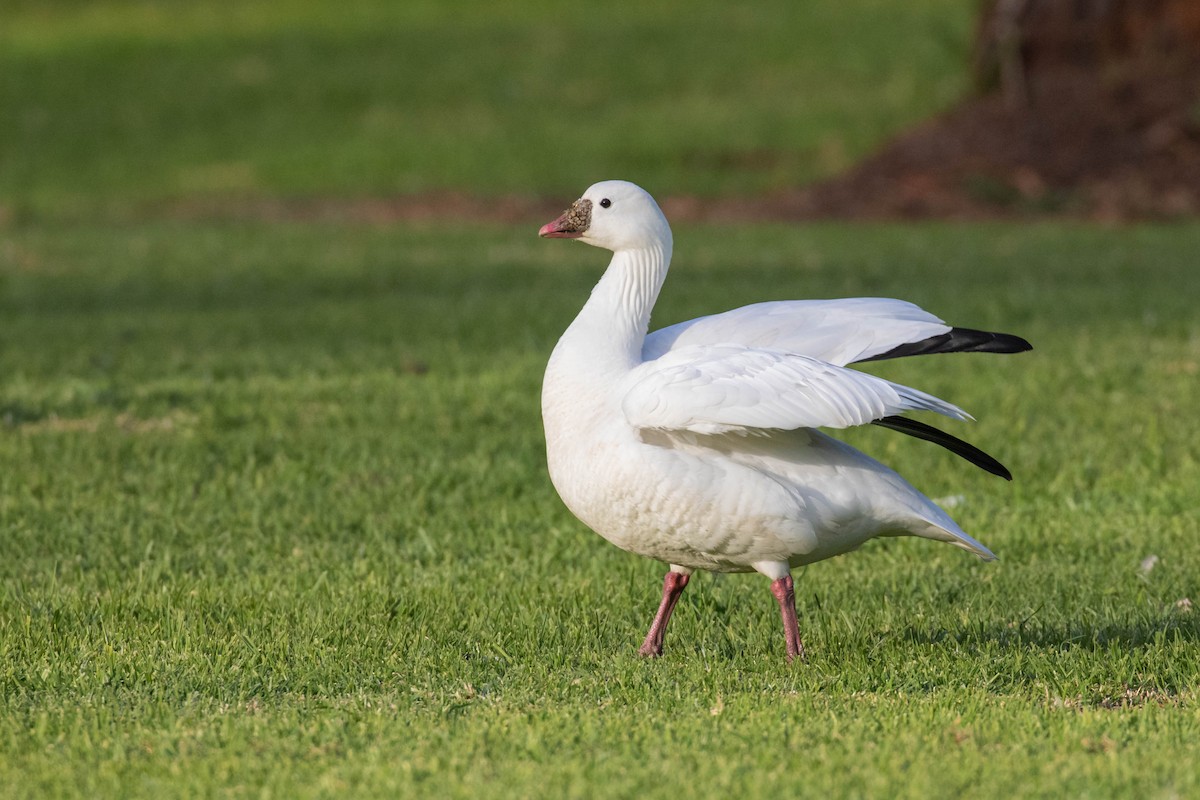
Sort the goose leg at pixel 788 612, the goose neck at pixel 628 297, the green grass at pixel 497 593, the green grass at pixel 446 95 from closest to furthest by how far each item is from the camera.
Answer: the green grass at pixel 497 593
the goose leg at pixel 788 612
the goose neck at pixel 628 297
the green grass at pixel 446 95

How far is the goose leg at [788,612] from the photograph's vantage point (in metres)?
4.90

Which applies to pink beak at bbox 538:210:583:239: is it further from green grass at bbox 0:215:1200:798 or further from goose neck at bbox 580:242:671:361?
green grass at bbox 0:215:1200:798

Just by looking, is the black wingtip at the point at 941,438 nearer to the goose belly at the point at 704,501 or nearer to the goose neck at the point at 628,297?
the goose belly at the point at 704,501

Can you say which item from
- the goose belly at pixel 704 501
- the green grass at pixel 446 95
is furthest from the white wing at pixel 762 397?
the green grass at pixel 446 95

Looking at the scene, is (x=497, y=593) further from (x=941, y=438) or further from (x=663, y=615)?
(x=941, y=438)

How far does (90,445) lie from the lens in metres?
8.22

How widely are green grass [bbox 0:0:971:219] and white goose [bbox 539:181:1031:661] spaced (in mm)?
18738

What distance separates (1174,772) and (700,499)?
1.49m

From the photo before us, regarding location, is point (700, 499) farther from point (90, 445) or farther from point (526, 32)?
point (526, 32)

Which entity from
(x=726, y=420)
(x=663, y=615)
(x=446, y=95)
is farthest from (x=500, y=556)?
(x=446, y=95)

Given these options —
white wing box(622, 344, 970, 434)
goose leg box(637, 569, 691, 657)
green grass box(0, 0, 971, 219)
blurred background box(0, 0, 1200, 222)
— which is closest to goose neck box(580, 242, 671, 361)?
white wing box(622, 344, 970, 434)

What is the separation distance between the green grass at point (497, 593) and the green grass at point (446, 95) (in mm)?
12549

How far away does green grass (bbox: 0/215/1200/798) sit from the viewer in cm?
390

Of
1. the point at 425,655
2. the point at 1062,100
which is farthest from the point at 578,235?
the point at 1062,100
